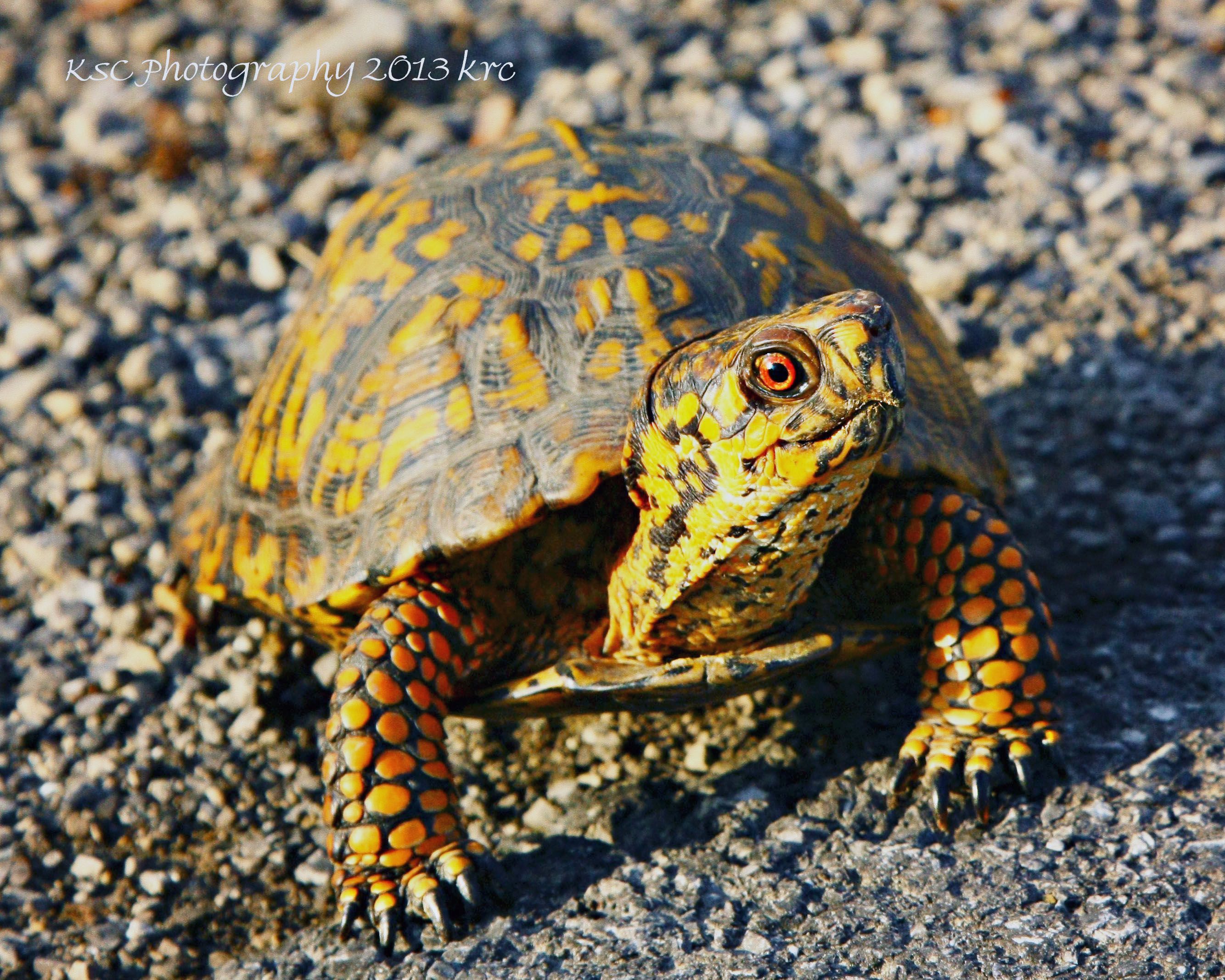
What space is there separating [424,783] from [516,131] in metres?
4.06

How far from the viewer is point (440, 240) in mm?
3535

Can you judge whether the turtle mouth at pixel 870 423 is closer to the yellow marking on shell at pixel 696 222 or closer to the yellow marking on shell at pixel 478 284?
the yellow marking on shell at pixel 696 222

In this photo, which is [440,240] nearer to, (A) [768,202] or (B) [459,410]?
(B) [459,410]

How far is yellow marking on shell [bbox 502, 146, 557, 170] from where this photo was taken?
366 cm

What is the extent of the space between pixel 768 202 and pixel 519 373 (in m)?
0.99

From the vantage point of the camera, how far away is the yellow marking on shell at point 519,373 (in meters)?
3.11

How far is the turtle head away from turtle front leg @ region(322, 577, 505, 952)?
57 centimetres

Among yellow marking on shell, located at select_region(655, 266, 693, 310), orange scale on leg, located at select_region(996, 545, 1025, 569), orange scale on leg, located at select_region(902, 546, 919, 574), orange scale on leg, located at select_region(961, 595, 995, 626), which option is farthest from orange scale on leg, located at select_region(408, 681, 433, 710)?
orange scale on leg, located at select_region(996, 545, 1025, 569)

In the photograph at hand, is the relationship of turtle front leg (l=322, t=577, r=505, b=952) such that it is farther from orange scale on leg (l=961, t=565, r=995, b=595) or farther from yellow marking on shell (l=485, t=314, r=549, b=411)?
orange scale on leg (l=961, t=565, r=995, b=595)

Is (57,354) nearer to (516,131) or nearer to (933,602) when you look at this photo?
(516,131)

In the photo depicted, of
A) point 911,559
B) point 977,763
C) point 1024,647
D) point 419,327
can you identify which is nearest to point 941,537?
point 911,559

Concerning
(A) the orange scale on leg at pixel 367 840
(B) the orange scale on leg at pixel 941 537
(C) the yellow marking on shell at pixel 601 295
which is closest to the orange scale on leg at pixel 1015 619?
(B) the orange scale on leg at pixel 941 537

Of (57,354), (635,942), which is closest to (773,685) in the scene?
(635,942)

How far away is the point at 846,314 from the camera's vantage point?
93.4 inches
